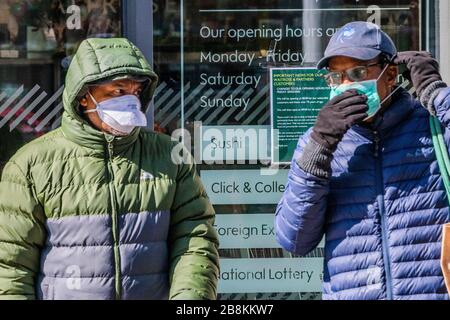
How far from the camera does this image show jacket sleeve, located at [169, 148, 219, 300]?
13.2 ft

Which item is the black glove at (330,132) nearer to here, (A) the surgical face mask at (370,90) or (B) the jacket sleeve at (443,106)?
(A) the surgical face mask at (370,90)

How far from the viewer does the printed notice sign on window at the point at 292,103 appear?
6.00 meters

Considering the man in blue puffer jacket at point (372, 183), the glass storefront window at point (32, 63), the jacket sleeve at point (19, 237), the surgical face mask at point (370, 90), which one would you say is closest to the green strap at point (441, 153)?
the man in blue puffer jacket at point (372, 183)

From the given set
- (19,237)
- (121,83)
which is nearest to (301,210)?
(121,83)

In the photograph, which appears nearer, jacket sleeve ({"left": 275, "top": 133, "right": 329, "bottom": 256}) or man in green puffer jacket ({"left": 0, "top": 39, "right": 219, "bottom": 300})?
jacket sleeve ({"left": 275, "top": 133, "right": 329, "bottom": 256})

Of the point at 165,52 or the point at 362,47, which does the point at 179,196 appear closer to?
the point at 362,47

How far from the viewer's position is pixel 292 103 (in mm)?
6012

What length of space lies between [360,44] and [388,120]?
318 mm

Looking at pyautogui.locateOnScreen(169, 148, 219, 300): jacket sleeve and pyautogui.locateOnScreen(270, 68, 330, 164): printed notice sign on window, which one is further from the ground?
pyautogui.locateOnScreen(270, 68, 330, 164): printed notice sign on window

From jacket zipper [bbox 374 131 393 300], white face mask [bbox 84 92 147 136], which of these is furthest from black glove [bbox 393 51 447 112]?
white face mask [bbox 84 92 147 136]

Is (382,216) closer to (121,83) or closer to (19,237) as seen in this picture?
(121,83)

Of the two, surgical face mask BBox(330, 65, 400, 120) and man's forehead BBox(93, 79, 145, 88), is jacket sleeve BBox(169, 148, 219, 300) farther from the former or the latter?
surgical face mask BBox(330, 65, 400, 120)

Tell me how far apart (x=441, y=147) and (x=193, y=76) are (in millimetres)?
2453
